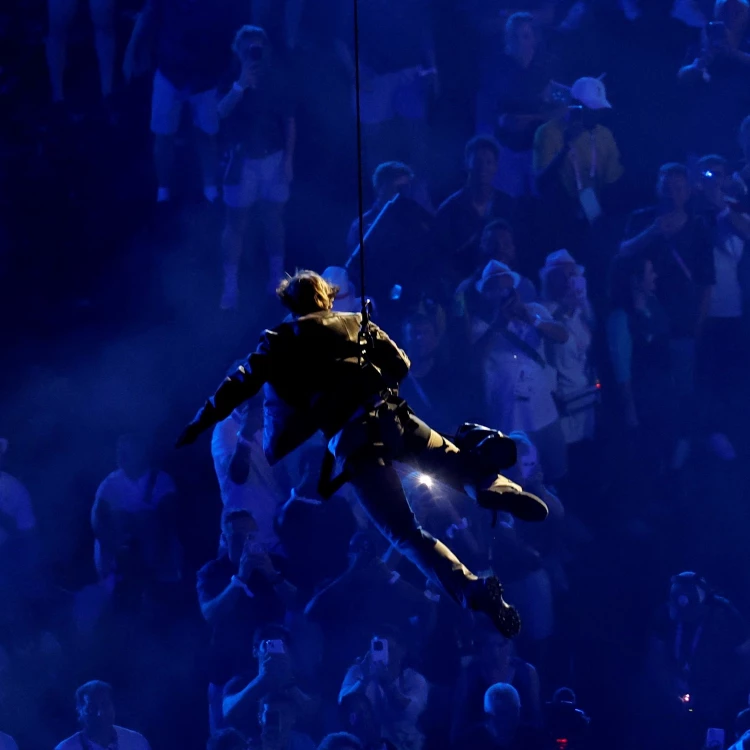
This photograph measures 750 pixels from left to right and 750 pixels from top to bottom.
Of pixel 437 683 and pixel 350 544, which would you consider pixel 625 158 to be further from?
pixel 437 683

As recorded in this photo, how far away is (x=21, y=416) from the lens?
958cm

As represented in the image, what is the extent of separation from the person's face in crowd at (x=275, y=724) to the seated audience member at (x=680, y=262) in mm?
4077

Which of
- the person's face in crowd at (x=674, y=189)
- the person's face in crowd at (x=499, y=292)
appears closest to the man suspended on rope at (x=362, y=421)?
the person's face in crowd at (x=499, y=292)

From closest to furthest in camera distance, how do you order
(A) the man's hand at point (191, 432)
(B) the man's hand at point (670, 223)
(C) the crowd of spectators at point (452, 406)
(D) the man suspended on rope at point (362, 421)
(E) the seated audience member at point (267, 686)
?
(A) the man's hand at point (191, 432)
(D) the man suspended on rope at point (362, 421)
(E) the seated audience member at point (267, 686)
(C) the crowd of spectators at point (452, 406)
(B) the man's hand at point (670, 223)

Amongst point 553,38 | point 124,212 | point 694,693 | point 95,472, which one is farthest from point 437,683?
point 553,38

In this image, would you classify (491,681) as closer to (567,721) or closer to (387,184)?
(567,721)

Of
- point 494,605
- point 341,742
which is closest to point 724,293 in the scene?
point 341,742

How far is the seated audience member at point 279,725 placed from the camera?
7988mm

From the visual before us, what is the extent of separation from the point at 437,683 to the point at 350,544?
3.93 feet

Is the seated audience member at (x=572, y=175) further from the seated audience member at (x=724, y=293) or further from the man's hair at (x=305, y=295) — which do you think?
the man's hair at (x=305, y=295)

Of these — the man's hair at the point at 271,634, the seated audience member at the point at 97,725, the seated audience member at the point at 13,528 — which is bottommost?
the seated audience member at the point at 97,725

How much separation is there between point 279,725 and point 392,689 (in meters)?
0.84

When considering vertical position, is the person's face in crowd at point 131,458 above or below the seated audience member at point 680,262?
below

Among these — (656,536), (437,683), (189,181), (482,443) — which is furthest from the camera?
(189,181)
